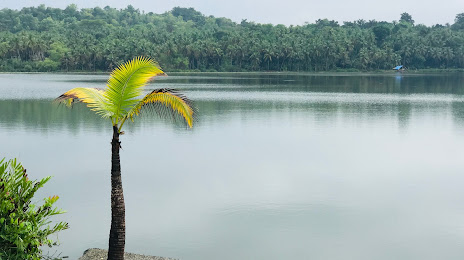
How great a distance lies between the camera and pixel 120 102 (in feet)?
43.6

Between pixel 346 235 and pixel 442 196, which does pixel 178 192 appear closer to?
pixel 346 235

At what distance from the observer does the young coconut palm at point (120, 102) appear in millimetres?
13005

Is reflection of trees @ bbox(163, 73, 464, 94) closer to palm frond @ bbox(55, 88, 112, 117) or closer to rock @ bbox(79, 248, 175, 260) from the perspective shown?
rock @ bbox(79, 248, 175, 260)

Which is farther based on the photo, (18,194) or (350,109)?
(350,109)

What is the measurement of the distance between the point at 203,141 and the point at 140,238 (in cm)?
1715

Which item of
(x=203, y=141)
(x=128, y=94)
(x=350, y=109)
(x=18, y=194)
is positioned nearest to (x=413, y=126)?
(x=350, y=109)

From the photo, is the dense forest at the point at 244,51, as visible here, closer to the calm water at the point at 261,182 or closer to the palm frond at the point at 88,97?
the calm water at the point at 261,182

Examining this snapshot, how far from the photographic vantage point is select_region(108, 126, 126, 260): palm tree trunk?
12953 mm

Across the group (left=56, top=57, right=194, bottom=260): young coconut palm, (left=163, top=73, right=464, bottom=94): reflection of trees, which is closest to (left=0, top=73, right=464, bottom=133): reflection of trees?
(left=163, top=73, right=464, bottom=94): reflection of trees

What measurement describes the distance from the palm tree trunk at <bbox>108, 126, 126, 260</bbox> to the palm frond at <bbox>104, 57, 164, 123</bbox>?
21.8 inches

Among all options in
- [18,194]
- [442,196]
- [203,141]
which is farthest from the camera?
[203,141]

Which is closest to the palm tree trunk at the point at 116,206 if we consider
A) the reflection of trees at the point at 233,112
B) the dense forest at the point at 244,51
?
the reflection of trees at the point at 233,112

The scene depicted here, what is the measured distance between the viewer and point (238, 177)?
83.0 feet

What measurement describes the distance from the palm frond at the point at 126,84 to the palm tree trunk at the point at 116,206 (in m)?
0.55
